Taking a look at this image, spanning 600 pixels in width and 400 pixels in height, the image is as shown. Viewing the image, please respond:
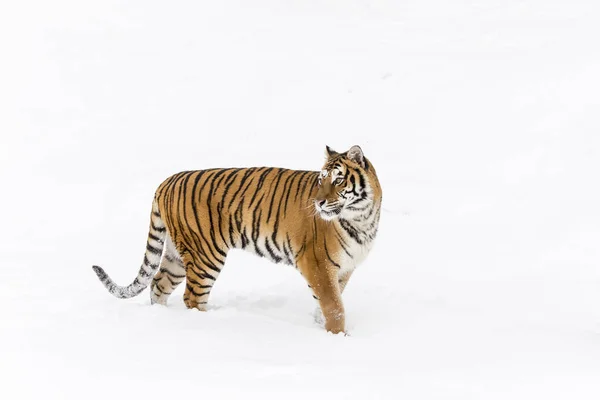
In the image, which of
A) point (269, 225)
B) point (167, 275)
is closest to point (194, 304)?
Answer: point (167, 275)

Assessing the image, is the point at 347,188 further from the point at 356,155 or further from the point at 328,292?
the point at 328,292

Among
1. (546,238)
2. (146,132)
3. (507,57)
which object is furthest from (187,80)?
(546,238)

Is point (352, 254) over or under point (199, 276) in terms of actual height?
over

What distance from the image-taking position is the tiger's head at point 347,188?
4922 millimetres

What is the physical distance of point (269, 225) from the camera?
5.44m

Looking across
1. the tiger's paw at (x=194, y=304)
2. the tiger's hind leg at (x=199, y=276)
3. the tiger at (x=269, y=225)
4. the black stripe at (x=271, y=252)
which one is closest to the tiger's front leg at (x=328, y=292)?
the tiger at (x=269, y=225)

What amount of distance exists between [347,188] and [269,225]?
2.44 feet

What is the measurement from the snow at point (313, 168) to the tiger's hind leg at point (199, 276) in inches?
10.3

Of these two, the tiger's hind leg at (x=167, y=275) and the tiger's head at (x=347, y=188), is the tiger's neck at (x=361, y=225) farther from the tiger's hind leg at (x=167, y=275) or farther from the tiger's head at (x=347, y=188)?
the tiger's hind leg at (x=167, y=275)

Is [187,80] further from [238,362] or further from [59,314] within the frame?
[238,362]

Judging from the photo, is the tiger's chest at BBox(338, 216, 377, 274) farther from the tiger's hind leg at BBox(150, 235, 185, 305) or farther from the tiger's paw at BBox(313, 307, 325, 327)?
the tiger's hind leg at BBox(150, 235, 185, 305)

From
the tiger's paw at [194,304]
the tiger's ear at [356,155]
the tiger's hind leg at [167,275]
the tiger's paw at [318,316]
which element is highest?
the tiger's ear at [356,155]

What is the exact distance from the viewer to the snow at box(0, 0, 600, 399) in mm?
4105

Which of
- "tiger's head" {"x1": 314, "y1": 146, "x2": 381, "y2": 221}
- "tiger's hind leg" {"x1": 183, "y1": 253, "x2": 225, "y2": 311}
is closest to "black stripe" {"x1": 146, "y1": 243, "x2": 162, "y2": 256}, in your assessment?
"tiger's hind leg" {"x1": 183, "y1": 253, "x2": 225, "y2": 311}
